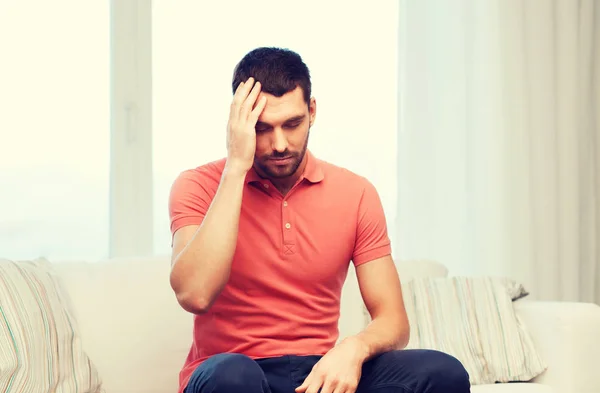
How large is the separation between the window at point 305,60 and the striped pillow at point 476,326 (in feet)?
3.10

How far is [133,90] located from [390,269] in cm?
164

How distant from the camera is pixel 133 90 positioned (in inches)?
130

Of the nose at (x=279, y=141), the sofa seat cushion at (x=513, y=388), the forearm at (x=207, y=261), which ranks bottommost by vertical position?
the sofa seat cushion at (x=513, y=388)

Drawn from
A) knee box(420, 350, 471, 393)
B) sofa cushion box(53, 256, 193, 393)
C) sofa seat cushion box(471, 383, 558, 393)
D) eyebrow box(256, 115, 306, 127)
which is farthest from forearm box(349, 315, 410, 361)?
sofa cushion box(53, 256, 193, 393)

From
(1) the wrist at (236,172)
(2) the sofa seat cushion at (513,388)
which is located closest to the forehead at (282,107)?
(1) the wrist at (236,172)

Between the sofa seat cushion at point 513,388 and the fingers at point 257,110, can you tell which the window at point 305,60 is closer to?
the sofa seat cushion at point 513,388

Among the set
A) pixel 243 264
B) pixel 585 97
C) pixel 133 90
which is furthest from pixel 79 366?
pixel 585 97

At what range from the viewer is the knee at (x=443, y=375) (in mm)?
1633

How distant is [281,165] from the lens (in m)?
1.96

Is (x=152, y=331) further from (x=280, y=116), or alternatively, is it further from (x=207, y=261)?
(x=280, y=116)

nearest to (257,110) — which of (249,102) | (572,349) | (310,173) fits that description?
(249,102)

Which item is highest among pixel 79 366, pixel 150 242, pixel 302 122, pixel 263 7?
pixel 263 7

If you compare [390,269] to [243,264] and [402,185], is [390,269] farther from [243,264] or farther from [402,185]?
[402,185]

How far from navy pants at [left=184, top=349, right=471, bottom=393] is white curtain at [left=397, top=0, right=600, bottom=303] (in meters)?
1.97
